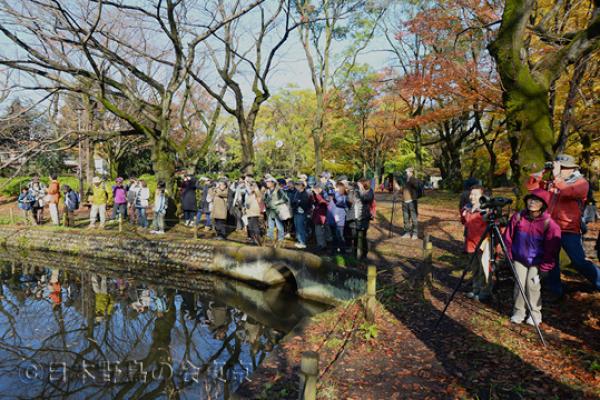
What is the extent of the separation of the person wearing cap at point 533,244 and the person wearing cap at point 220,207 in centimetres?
813

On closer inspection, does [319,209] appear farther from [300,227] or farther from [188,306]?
[188,306]

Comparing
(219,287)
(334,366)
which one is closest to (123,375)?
(334,366)

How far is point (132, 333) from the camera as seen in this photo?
24.7 feet

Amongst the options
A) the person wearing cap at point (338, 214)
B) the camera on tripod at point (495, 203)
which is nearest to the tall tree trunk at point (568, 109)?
the camera on tripod at point (495, 203)

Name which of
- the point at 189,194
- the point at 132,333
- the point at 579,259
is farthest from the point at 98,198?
the point at 579,259

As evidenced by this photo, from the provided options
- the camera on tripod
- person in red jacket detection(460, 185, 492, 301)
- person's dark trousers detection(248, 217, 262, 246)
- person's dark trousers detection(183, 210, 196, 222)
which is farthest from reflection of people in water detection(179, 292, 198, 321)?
the camera on tripod

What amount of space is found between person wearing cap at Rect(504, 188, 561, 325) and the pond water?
4.02 meters

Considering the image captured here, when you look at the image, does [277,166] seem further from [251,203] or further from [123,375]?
[123,375]

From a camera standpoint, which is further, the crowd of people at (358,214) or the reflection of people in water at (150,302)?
the reflection of people in water at (150,302)

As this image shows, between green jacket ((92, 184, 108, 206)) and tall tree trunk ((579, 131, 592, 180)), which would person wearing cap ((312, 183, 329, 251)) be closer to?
green jacket ((92, 184, 108, 206))

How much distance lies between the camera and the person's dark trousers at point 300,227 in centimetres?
1008

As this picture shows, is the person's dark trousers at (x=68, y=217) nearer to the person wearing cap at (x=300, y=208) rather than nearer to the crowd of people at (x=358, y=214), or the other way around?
the crowd of people at (x=358, y=214)

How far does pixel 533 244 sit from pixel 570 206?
849 mm

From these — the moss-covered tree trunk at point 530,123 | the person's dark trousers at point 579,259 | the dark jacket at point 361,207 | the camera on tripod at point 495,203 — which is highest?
the moss-covered tree trunk at point 530,123
